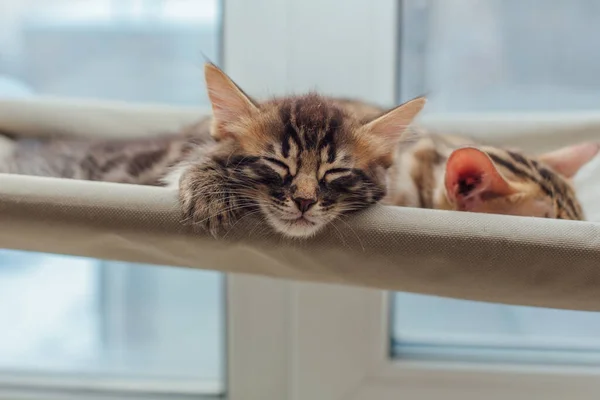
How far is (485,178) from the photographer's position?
33.1 inches

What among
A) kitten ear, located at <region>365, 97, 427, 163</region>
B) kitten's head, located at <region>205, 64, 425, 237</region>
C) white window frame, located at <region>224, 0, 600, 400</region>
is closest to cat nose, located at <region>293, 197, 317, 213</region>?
kitten's head, located at <region>205, 64, 425, 237</region>

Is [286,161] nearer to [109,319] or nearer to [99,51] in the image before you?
[99,51]

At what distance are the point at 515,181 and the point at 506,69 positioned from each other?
0.45 metres

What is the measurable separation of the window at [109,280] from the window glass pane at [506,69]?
43 cm

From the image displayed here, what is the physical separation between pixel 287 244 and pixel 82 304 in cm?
95

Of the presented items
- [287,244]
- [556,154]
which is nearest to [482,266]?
[287,244]

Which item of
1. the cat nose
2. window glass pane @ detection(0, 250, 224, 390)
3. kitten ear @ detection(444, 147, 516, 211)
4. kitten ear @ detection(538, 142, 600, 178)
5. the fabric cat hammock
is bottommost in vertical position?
window glass pane @ detection(0, 250, 224, 390)

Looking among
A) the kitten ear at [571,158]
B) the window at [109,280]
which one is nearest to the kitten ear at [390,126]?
the kitten ear at [571,158]

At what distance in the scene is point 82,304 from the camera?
1493 millimetres

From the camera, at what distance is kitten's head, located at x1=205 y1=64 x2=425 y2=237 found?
2.47 ft

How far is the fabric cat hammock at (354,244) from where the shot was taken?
0.68 metres

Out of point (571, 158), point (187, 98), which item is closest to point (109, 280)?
point (187, 98)

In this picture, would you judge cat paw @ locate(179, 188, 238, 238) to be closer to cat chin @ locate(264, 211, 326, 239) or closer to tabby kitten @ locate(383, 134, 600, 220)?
cat chin @ locate(264, 211, 326, 239)

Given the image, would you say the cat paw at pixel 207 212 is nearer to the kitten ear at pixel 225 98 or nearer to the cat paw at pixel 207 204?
the cat paw at pixel 207 204
